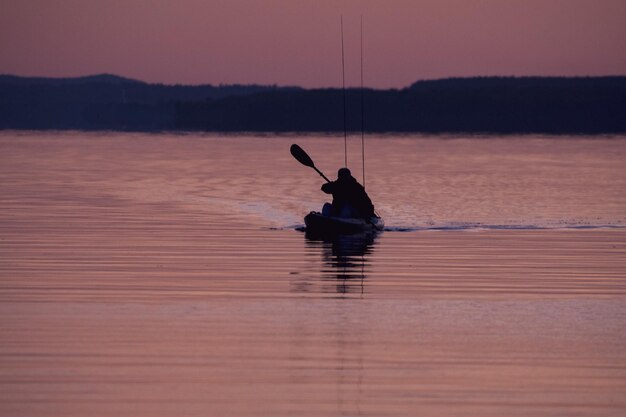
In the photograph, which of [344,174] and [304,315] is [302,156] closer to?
[344,174]

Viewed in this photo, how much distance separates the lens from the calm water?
1098 cm

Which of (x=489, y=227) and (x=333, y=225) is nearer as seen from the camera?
(x=333, y=225)

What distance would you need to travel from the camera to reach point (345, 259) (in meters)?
21.6

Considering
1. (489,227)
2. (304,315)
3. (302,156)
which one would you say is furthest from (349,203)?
(304,315)

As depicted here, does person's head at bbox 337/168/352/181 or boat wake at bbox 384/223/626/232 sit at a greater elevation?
person's head at bbox 337/168/352/181

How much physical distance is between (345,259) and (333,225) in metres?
4.21

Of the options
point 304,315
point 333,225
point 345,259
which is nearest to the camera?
point 304,315

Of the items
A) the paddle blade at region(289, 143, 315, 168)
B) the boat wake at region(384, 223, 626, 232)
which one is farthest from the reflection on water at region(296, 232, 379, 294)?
the paddle blade at region(289, 143, 315, 168)

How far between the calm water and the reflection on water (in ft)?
0.17

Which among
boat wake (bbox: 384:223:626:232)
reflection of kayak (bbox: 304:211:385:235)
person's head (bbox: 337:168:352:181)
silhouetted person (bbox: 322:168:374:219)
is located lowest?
boat wake (bbox: 384:223:626:232)

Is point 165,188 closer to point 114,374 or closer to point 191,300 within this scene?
point 191,300

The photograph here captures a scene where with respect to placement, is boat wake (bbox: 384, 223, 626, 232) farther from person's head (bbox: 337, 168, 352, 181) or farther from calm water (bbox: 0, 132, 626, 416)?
person's head (bbox: 337, 168, 352, 181)

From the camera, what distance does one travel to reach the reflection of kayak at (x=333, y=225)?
84.4 ft

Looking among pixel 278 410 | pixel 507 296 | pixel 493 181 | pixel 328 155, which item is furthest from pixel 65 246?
pixel 328 155
